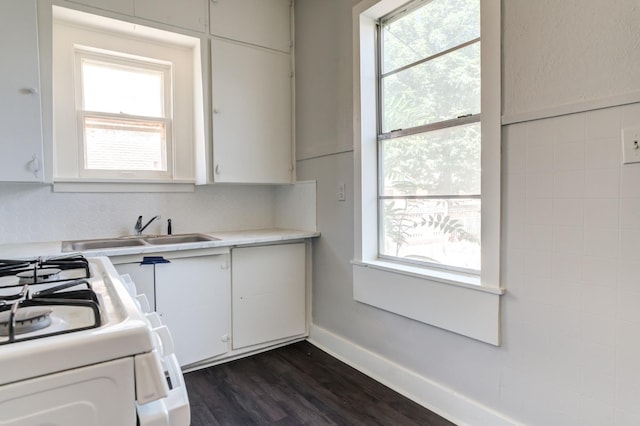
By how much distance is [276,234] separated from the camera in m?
2.80

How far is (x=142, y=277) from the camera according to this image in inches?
86.7

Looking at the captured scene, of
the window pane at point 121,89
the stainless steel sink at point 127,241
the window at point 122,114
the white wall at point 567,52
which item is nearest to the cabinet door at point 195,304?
the stainless steel sink at point 127,241

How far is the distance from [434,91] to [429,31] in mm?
345

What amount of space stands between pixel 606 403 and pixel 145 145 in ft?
9.86

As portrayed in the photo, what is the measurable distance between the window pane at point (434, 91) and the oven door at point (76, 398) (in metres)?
1.80

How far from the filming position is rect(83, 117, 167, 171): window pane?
8.53ft

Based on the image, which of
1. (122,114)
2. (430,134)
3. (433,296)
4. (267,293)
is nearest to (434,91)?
(430,134)

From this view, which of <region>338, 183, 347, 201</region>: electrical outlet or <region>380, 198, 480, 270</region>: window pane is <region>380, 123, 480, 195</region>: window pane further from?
<region>338, 183, 347, 201</region>: electrical outlet

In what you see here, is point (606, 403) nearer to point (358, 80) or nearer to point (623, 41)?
point (623, 41)

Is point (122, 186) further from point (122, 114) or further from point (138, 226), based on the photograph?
point (122, 114)

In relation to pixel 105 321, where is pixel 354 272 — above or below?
below

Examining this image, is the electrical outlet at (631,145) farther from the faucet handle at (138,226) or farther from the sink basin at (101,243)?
the faucet handle at (138,226)

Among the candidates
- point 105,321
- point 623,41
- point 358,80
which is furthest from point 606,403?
point 358,80

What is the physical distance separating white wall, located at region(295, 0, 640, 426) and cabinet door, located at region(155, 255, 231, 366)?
1.41 m
